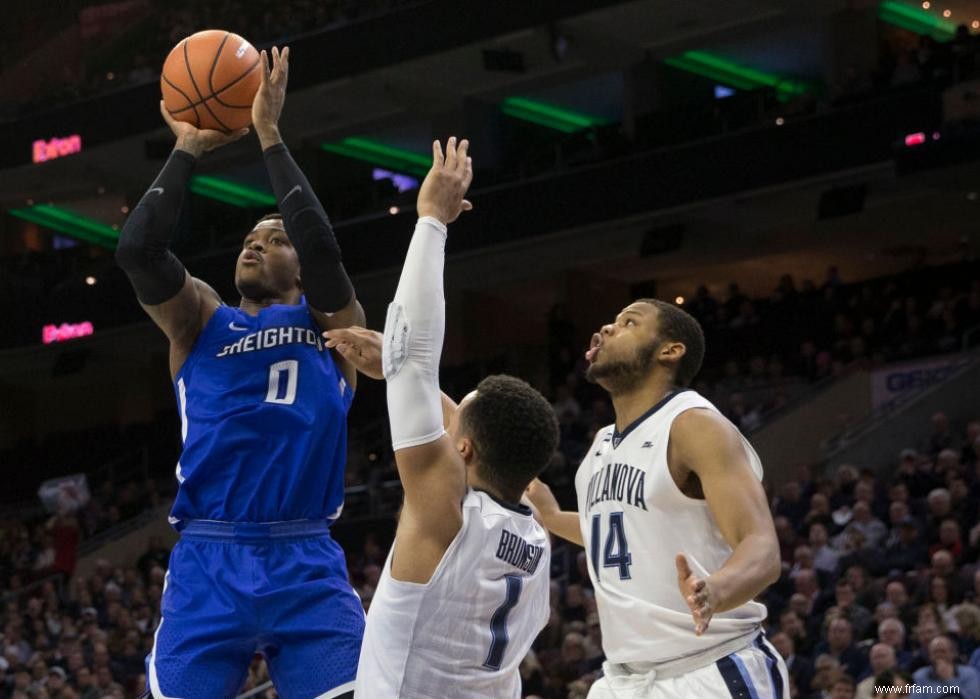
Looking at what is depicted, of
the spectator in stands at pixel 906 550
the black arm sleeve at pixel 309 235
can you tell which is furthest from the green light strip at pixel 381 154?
the black arm sleeve at pixel 309 235

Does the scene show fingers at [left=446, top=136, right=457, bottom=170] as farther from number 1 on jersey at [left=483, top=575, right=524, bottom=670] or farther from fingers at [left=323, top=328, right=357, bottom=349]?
number 1 on jersey at [left=483, top=575, right=524, bottom=670]

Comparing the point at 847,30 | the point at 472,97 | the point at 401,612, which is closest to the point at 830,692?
the point at 401,612

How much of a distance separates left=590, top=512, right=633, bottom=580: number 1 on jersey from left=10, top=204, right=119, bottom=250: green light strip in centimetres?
2504

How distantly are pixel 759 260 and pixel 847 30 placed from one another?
3967mm

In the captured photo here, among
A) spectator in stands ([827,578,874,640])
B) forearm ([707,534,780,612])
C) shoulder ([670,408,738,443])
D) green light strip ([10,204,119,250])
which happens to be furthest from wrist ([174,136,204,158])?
green light strip ([10,204,119,250])

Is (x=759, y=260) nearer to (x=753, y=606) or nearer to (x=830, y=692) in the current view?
(x=830, y=692)

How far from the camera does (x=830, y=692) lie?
948 cm

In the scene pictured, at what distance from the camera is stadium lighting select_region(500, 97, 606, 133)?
77.2 ft

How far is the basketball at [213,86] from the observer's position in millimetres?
5266

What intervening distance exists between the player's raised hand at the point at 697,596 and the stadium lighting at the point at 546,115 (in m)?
19.7

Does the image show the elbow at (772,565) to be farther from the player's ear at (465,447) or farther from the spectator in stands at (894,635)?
the spectator in stands at (894,635)

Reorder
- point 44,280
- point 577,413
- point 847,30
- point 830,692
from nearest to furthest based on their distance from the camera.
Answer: point 830,692 < point 577,413 < point 847,30 < point 44,280

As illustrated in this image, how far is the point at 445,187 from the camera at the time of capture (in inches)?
155

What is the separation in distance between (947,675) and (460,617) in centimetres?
591
